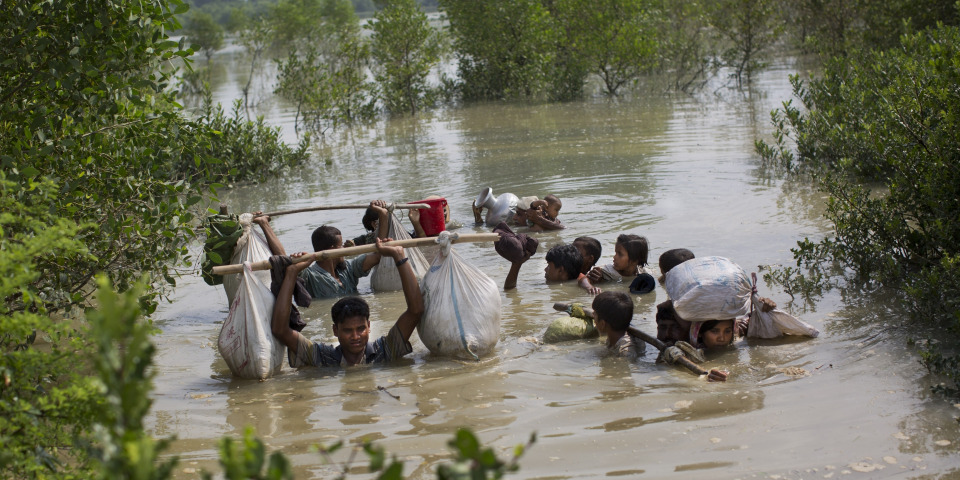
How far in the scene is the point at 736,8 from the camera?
17.4 m

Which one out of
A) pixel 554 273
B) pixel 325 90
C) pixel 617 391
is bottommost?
pixel 617 391

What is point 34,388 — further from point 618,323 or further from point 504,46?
point 504,46

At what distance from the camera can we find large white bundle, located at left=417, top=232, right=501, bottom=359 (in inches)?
193

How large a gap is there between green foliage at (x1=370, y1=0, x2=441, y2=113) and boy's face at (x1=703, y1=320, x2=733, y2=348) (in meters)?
12.9

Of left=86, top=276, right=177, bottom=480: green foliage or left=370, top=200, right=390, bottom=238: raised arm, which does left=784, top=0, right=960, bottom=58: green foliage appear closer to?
left=370, top=200, right=390, bottom=238: raised arm

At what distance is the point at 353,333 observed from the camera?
4.89 meters

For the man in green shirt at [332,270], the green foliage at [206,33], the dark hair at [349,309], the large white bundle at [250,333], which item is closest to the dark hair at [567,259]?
the man in green shirt at [332,270]

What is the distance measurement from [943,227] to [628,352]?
1892 millimetres

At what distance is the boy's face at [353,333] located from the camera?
16.0 feet

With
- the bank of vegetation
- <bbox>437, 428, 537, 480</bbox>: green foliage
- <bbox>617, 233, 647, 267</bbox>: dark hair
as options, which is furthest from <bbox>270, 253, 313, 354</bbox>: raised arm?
<bbox>437, 428, 537, 480</bbox>: green foliage

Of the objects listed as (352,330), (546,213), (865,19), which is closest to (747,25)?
(865,19)

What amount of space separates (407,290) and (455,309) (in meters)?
0.29

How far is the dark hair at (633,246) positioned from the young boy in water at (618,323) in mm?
1553

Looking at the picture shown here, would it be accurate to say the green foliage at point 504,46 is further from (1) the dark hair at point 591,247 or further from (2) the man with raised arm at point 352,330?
(2) the man with raised arm at point 352,330
